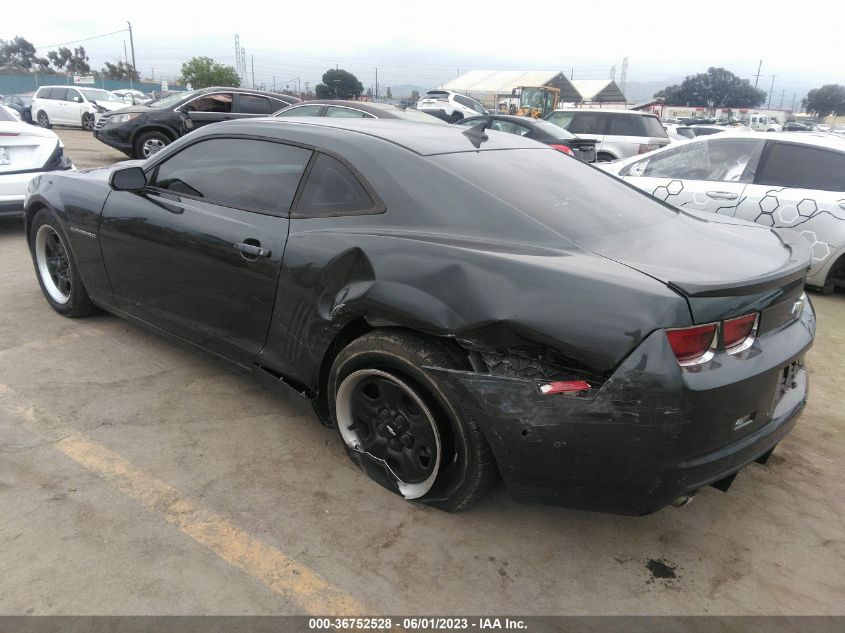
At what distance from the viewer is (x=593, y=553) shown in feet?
7.83

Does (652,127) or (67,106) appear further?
(67,106)

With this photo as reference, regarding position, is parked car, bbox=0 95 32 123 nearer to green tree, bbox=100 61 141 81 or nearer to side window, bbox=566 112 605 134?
side window, bbox=566 112 605 134

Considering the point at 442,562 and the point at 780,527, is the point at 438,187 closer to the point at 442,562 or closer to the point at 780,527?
the point at 442,562

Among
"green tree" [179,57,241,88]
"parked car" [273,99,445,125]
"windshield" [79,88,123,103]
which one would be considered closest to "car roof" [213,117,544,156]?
"parked car" [273,99,445,125]

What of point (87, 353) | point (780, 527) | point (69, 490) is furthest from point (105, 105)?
point (780, 527)

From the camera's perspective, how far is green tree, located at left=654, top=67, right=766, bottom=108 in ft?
298

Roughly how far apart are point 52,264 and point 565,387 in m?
4.00

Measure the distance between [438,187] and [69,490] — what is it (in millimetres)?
2002

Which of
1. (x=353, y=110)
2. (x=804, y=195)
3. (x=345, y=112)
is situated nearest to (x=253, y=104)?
(x=345, y=112)

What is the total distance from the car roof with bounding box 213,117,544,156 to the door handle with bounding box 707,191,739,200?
3.15 m

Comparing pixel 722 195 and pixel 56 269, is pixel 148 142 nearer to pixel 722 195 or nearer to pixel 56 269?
pixel 56 269

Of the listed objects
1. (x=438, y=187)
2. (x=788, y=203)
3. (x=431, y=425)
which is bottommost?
(x=431, y=425)

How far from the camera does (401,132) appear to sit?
9.87ft

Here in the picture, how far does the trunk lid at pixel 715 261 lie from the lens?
2.01m
